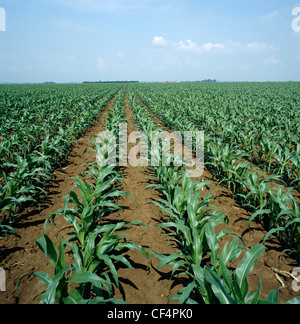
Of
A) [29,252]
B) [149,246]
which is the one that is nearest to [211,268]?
[149,246]

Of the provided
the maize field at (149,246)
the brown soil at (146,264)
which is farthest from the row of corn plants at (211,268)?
the brown soil at (146,264)

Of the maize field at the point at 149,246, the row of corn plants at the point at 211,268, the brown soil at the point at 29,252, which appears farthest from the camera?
the brown soil at the point at 29,252

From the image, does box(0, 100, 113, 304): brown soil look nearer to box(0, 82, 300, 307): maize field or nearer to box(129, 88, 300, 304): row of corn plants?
box(0, 82, 300, 307): maize field

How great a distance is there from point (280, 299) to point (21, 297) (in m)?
2.30

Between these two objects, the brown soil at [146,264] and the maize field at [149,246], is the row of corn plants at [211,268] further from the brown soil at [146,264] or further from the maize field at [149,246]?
the brown soil at [146,264]

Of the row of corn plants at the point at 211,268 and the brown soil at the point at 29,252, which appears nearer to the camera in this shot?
the row of corn plants at the point at 211,268

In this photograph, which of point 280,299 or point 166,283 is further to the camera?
point 166,283

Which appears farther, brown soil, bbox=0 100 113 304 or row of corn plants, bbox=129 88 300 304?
brown soil, bbox=0 100 113 304

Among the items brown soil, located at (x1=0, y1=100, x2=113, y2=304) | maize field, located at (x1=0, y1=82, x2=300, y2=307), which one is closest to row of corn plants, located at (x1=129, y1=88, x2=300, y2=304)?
maize field, located at (x1=0, y1=82, x2=300, y2=307)

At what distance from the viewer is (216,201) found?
10.4 feet

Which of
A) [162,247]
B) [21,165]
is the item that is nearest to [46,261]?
[162,247]

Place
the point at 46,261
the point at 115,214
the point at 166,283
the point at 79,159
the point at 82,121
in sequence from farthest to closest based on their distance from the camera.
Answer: the point at 82,121 → the point at 79,159 → the point at 115,214 → the point at 46,261 → the point at 166,283
